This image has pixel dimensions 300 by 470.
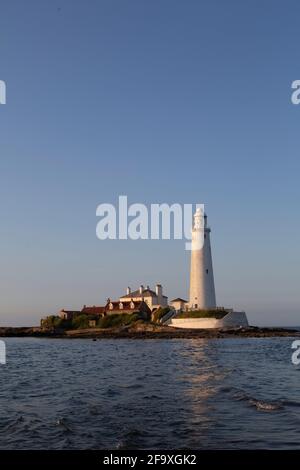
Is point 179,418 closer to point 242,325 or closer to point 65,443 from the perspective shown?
point 65,443

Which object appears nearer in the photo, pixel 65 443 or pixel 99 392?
pixel 65 443

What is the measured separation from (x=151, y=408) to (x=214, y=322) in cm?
6111

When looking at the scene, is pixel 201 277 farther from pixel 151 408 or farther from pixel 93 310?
pixel 151 408

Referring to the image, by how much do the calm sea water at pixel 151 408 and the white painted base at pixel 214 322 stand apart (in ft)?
149

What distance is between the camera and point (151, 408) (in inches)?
722

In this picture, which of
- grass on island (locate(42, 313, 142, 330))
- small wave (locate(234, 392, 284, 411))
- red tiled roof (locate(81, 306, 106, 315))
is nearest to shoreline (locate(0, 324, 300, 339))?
grass on island (locate(42, 313, 142, 330))

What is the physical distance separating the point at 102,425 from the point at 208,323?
6422cm

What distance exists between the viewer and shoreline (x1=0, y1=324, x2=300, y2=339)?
73.5m

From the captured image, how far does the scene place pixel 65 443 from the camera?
44.0ft

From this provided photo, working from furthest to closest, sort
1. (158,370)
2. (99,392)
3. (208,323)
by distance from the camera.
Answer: (208,323), (158,370), (99,392)

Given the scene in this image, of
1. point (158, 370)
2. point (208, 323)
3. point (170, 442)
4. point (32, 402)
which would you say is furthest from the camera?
point (208, 323)

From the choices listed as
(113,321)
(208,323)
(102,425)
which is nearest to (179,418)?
(102,425)

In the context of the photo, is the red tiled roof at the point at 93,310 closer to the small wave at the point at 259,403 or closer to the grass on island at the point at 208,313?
the grass on island at the point at 208,313
